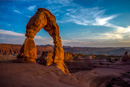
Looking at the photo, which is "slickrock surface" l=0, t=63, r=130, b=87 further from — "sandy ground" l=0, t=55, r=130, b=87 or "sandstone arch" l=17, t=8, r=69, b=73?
"sandstone arch" l=17, t=8, r=69, b=73

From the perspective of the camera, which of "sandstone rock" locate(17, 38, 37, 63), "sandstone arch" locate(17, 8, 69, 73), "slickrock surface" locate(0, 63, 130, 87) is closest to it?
"slickrock surface" locate(0, 63, 130, 87)

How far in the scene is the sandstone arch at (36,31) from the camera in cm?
985

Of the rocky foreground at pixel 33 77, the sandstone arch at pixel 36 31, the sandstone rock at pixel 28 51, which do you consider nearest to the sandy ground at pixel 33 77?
the rocky foreground at pixel 33 77

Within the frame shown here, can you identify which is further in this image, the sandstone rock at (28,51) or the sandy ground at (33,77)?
the sandstone rock at (28,51)

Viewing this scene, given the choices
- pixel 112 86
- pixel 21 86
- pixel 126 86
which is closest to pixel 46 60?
pixel 112 86

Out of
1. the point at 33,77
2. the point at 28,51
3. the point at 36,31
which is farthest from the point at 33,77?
the point at 36,31

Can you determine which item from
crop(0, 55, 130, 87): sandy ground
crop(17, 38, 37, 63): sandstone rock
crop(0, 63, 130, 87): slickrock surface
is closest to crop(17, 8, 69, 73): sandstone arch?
crop(17, 38, 37, 63): sandstone rock

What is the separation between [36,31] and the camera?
37.0ft

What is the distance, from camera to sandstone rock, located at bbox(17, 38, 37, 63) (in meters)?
9.52

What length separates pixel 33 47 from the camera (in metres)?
10.5

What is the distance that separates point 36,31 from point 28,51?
2.78 metres

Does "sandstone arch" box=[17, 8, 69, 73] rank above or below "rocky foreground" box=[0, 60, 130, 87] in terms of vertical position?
above

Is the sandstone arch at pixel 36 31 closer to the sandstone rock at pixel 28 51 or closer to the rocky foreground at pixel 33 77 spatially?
the sandstone rock at pixel 28 51

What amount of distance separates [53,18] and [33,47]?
576 centimetres
